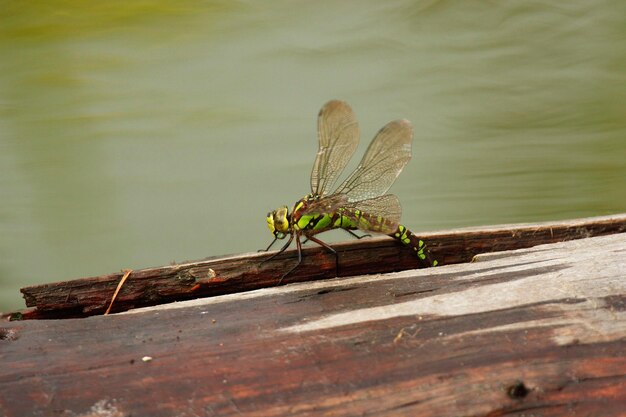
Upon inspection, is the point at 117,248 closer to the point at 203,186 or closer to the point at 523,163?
the point at 203,186

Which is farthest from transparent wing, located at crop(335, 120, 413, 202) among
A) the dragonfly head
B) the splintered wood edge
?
the splintered wood edge

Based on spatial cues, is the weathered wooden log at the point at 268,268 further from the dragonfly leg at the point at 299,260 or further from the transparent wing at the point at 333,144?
the transparent wing at the point at 333,144

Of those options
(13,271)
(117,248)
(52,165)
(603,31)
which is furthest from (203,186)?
(603,31)

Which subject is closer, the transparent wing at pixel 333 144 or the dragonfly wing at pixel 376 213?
the dragonfly wing at pixel 376 213

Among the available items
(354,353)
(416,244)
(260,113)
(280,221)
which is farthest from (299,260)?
(260,113)

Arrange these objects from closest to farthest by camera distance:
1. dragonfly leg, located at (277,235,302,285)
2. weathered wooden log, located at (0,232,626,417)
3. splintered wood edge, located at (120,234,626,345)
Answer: weathered wooden log, located at (0,232,626,417), splintered wood edge, located at (120,234,626,345), dragonfly leg, located at (277,235,302,285)

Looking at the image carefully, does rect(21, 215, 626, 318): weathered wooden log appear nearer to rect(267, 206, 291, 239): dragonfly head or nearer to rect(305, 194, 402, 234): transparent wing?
rect(305, 194, 402, 234): transparent wing

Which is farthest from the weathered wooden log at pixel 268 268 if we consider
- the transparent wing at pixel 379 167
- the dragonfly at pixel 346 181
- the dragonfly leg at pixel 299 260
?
the transparent wing at pixel 379 167
